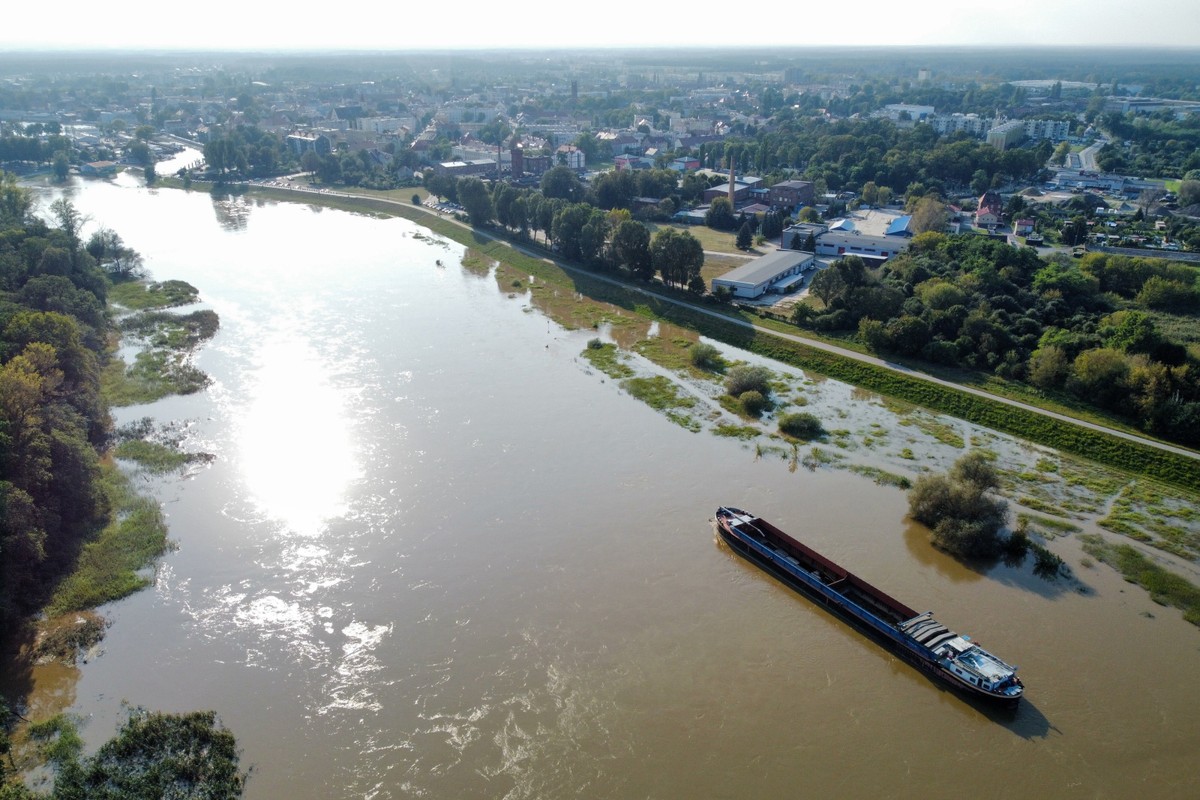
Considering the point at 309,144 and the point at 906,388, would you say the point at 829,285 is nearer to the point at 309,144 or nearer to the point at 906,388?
the point at 906,388

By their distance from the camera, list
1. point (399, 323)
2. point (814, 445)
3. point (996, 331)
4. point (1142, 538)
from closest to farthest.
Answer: point (1142, 538)
point (814, 445)
point (996, 331)
point (399, 323)

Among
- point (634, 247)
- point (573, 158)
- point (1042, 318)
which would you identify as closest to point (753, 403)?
point (1042, 318)

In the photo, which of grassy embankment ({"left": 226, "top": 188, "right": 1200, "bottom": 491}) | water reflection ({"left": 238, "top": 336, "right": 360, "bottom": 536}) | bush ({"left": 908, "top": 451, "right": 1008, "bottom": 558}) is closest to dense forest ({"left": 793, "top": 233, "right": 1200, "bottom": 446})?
grassy embankment ({"left": 226, "top": 188, "right": 1200, "bottom": 491})

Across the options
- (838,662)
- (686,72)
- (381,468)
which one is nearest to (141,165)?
(381,468)

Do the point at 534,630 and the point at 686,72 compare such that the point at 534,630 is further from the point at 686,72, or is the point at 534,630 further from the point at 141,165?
the point at 686,72

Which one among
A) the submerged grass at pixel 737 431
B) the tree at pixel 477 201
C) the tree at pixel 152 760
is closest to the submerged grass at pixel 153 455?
the tree at pixel 152 760

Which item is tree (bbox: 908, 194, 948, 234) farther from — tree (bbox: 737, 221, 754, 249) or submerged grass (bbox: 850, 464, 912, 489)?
submerged grass (bbox: 850, 464, 912, 489)
